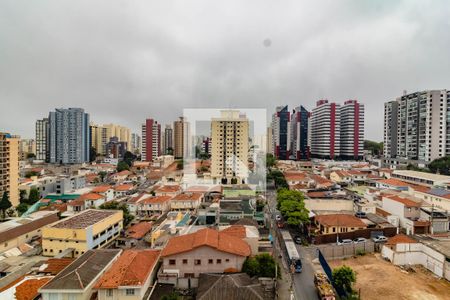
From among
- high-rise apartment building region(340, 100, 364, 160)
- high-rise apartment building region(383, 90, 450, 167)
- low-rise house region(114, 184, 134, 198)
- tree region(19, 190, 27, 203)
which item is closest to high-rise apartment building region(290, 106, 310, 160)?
high-rise apartment building region(340, 100, 364, 160)

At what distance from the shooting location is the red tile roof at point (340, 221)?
15.1 m

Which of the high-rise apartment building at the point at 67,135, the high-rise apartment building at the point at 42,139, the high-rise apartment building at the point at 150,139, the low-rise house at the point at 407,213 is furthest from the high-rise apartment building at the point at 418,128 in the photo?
the high-rise apartment building at the point at 42,139

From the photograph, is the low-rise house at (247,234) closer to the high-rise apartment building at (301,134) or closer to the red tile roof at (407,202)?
the red tile roof at (407,202)

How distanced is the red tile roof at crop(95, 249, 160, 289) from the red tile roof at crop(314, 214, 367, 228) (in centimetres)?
1033

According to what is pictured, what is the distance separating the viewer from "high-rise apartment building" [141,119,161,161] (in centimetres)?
5503

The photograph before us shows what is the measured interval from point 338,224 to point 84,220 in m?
15.2

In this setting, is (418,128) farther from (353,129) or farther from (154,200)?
(154,200)

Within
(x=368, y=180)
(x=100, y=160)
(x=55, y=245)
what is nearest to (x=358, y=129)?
(x=368, y=180)

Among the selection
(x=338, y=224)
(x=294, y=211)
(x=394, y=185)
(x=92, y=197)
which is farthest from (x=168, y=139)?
(x=338, y=224)

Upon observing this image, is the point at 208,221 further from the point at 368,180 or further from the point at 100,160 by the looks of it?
the point at 100,160

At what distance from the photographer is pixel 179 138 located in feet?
209

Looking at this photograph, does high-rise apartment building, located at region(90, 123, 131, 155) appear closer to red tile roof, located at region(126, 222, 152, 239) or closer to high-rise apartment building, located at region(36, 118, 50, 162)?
high-rise apartment building, located at region(36, 118, 50, 162)

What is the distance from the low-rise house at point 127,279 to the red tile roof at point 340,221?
34.8 feet

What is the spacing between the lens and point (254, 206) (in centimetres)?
1900
